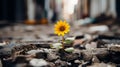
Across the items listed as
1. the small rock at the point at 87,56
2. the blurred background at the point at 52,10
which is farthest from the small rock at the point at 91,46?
the blurred background at the point at 52,10

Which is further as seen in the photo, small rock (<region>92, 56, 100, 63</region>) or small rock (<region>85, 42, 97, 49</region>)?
small rock (<region>85, 42, 97, 49</region>)

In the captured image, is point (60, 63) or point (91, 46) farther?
point (91, 46)

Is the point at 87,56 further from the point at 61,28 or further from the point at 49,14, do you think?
the point at 49,14

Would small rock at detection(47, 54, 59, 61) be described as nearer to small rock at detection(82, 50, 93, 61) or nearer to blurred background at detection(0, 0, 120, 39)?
small rock at detection(82, 50, 93, 61)

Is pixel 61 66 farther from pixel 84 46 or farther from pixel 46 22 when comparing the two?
pixel 46 22

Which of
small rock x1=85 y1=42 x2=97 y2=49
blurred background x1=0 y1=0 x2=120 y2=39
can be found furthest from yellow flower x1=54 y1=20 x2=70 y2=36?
blurred background x1=0 y1=0 x2=120 y2=39

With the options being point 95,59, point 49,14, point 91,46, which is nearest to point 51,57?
point 95,59

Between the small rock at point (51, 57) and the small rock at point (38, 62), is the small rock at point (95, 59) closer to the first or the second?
the small rock at point (51, 57)

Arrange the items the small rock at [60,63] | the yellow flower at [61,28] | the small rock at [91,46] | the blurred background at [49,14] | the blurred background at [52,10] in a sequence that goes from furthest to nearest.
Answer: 1. the blurred background at [52,10]
2. the blurred background at [49,14]
3. the small rock at [91,46]
4. the yellow flower at [61,28]
5. the small rock at [60,63]
